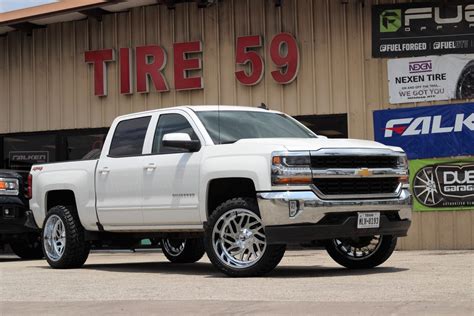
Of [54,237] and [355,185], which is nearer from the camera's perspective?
[355,185]

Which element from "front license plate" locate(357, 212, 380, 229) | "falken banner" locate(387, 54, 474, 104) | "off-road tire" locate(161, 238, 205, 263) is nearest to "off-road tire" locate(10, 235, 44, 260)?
"off-road tire" locate(161, 238, 205, 263)

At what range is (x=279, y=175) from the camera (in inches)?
365

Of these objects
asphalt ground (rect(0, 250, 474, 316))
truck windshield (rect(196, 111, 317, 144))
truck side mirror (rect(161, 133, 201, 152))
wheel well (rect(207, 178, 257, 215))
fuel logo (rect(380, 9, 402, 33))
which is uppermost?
fuel logo (rect(380, 9, 402, 33))

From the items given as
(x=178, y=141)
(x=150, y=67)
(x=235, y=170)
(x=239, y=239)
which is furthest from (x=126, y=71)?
(x=239, y=239)

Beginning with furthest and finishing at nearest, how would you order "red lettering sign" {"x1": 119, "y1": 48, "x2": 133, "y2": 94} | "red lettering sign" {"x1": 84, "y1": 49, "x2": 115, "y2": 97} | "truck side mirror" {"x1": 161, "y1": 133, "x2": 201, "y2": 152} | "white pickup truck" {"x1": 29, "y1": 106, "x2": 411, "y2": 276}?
"red lettering sign" {"x1": 84, "y1": 49, "x2": 115, "y2": 97} → "red lettering sign" {"x1": 119, "y1": 48, "x2": 133, "y2": 94} → "truck side mirror" {"x1": 161, "y1": 133, "x2": 201, "y2": 152} → "white pickup truck" {"x1": 29, "y1": 106, "x2": 411, "y2": 276}

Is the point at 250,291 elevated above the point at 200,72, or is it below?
below

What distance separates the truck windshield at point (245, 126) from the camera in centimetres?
1041

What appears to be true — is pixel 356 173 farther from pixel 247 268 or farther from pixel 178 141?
pixel 178 141

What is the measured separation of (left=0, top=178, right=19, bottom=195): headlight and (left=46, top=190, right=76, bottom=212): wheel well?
78.7 inches

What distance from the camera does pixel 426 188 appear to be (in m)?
16.2

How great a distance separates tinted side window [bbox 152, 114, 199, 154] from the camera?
34.9 ft

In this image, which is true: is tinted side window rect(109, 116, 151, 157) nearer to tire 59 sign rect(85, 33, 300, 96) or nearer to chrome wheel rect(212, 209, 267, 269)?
chrome wheel rect(212, 209, 267, 269)

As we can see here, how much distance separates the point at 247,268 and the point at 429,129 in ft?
25.1

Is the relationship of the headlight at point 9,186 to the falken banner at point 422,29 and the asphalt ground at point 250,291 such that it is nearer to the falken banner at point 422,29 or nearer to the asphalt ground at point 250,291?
the asphalt ground at point 250,291
